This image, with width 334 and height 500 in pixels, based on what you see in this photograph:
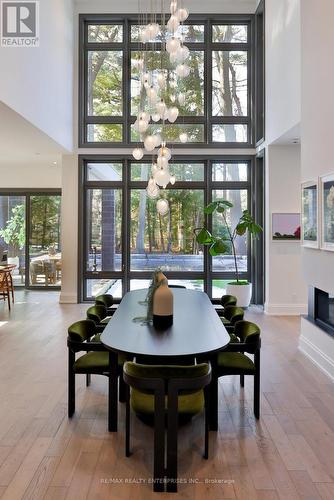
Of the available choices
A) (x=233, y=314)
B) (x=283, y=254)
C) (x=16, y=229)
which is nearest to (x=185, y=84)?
(x=283, y=254)

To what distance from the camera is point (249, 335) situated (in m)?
2.86

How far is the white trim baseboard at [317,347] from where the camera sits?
4016mm

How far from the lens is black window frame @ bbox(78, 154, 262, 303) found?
7855 mm

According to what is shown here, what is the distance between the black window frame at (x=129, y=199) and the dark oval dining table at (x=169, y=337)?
14.0ft

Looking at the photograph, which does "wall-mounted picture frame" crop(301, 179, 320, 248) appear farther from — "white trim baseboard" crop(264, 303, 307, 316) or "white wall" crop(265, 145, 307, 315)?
"white trim baseboard" crop(264, 303, 307, 316)

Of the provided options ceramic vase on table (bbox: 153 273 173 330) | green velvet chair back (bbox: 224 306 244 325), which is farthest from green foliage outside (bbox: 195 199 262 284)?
ceramic vase on table (bbox: 153 273 173 330)

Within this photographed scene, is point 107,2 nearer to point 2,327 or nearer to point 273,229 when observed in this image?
point 273,229

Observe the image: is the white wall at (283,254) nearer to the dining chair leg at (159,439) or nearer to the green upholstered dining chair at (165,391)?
the green upholstered dining chair at (165,391)

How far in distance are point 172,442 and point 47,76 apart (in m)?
6.05

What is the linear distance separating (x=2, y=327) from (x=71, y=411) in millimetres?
3379

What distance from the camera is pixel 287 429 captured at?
2.85 metres

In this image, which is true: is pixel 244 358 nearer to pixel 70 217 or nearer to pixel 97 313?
pixel 97 313

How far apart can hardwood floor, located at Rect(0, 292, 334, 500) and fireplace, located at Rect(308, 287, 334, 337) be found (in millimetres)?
521

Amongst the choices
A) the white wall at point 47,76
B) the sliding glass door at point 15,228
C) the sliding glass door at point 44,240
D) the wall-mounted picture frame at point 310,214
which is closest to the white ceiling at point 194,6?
the white wall at point 47,76
